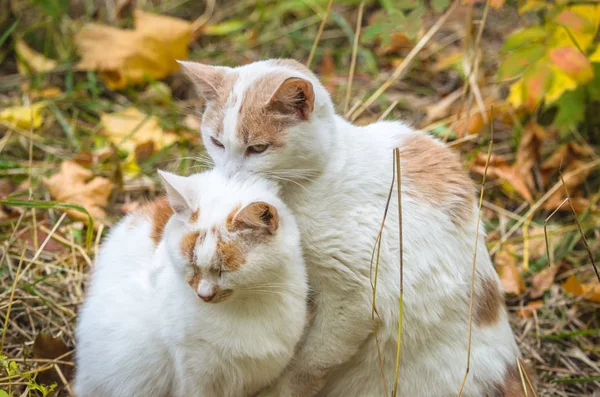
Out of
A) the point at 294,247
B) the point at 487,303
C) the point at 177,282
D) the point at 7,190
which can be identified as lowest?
the point at 7,190

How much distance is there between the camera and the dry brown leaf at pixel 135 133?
3152 mm

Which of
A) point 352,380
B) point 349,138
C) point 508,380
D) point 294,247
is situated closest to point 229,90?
point 349,138

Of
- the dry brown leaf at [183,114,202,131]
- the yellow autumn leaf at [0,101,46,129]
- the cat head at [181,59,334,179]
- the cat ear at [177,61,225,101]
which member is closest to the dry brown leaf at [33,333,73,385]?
the cat head at [181,59,334,179]

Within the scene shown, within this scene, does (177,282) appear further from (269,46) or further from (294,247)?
(269,46)

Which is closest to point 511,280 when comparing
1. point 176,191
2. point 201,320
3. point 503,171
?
point 503,171

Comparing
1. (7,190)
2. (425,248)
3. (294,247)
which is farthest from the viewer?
(7,190)

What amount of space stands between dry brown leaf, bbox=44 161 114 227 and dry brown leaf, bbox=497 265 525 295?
64.7 inches

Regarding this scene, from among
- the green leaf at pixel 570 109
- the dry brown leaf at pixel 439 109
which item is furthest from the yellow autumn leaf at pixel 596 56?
the dry brown leaf at pixel 439 109

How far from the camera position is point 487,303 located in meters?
2.05

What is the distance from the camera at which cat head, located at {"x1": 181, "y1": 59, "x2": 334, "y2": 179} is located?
187 cm

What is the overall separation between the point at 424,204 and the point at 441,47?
234 cm

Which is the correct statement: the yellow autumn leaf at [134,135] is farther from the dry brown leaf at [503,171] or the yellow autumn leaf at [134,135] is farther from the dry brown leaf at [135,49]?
the dry brown leaf at [503,171]

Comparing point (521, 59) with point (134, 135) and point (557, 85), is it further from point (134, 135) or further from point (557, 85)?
point (134, 135)

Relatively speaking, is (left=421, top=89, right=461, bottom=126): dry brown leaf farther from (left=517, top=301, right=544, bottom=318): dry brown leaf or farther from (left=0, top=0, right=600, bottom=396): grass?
(left=517, top=301, right=544, bottom=318): dry brown leaf
